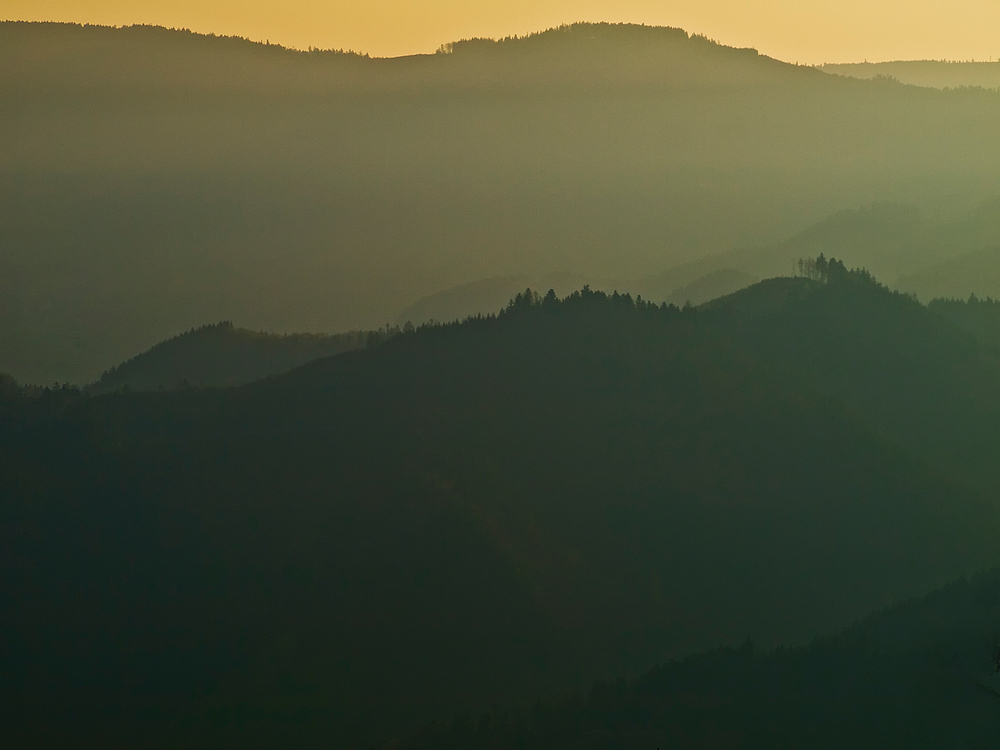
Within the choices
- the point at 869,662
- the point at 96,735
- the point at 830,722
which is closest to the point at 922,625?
the point at 869,662

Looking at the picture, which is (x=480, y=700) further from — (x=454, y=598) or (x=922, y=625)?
(x=922, y=625)

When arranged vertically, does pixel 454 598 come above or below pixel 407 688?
above

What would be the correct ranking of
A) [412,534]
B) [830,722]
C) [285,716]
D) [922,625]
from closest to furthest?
[830,722] < [922,625] < [285,716] < [412,534]

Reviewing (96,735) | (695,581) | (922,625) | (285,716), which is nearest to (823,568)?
(695,581)

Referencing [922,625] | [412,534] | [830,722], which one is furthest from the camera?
[412,534]

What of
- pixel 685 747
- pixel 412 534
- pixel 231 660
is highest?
pixel 412 534

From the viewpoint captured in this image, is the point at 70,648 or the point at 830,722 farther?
the point at 70,648

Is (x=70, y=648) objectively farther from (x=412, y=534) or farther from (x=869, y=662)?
(x=869, y=662)
